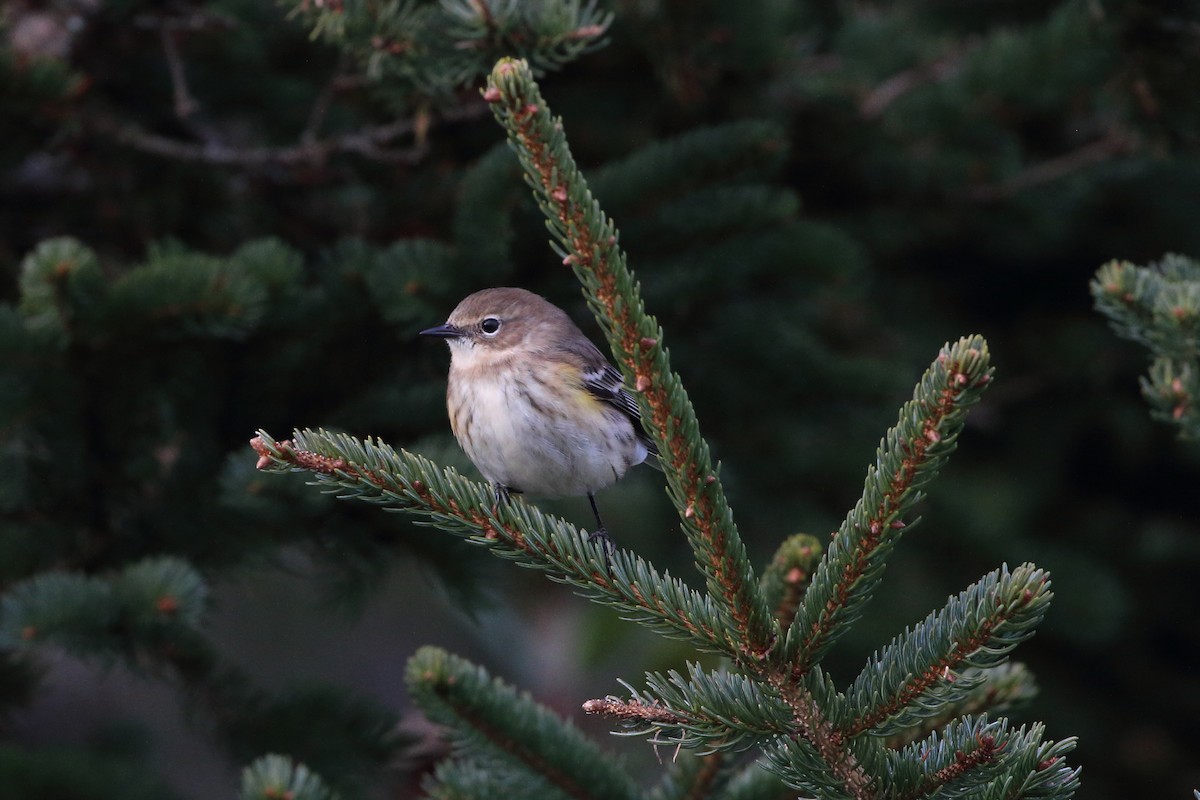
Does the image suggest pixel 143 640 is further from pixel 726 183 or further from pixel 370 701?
pixel 726 183

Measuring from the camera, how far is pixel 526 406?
3475mm

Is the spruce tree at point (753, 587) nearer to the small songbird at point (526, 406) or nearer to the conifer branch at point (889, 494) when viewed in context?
the conifer branch at point (889, 494)

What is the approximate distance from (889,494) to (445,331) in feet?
6.38

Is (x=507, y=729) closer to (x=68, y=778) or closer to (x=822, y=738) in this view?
(x=822, y=738)

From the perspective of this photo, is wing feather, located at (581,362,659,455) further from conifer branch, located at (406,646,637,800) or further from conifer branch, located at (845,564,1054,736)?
conifer branch, located at (845,564,1054,736)

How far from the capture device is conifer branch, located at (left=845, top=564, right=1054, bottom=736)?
169 cm

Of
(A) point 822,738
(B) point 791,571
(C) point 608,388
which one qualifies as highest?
(C) point 608,388

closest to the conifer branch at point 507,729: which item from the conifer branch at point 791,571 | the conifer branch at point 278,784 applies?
the conifer branch at point 278,784

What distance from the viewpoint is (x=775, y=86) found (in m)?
4.43

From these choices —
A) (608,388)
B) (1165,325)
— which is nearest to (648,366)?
(1165,325)

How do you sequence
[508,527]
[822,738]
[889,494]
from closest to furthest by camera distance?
[889,494]
[822,738]
[508,527]

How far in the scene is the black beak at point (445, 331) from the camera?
340 centimetres

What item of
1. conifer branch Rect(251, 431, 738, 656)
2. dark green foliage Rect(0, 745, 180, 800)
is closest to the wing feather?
conifer branch Rect(251, 431, 738, 656)

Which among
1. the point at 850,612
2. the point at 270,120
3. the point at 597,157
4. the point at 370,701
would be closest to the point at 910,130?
the point at 597,157
